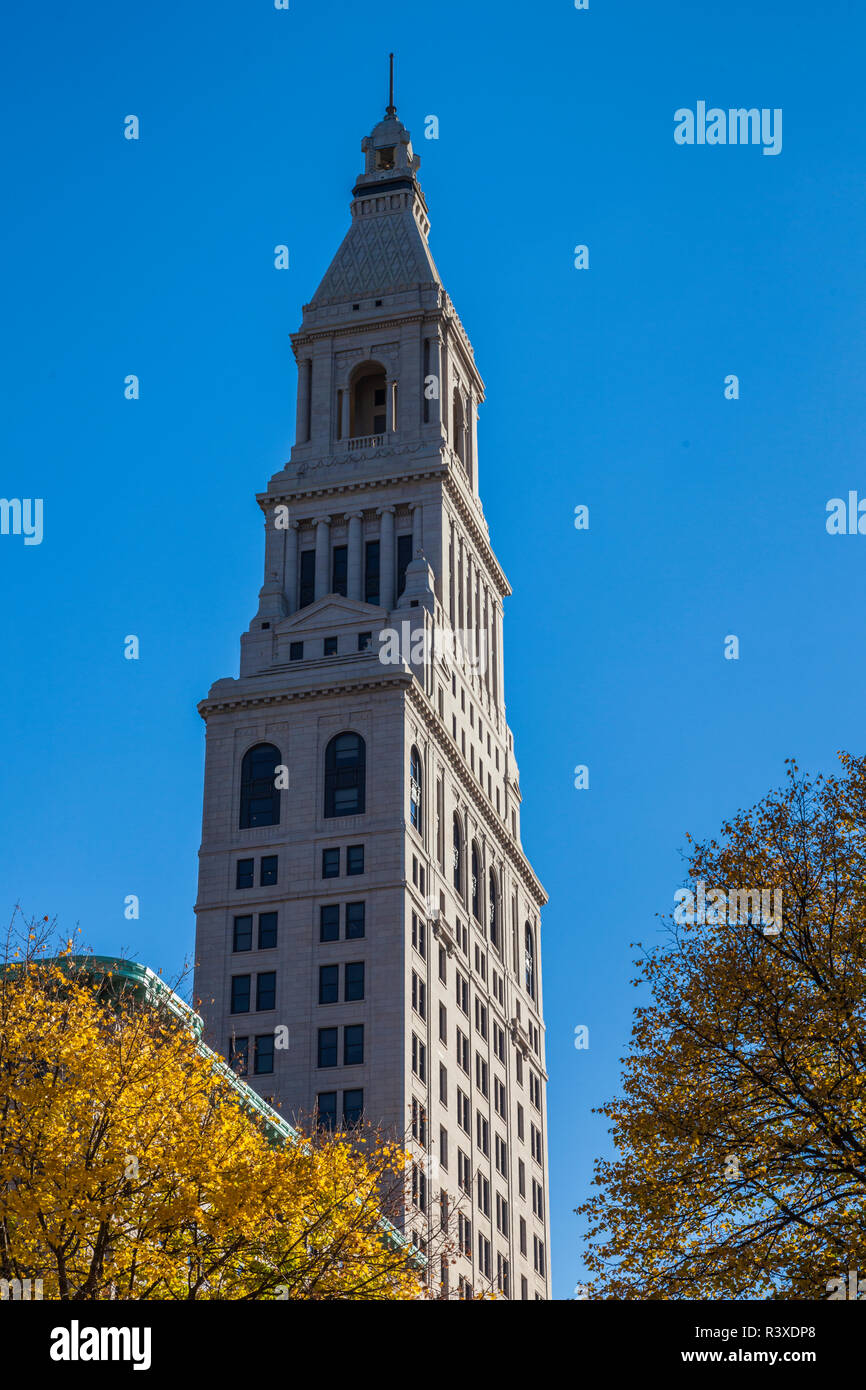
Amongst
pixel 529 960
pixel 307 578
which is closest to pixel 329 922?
pixel 307 578

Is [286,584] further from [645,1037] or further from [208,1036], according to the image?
[645,1037]

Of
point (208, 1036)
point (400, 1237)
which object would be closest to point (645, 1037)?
point (400, 1237)

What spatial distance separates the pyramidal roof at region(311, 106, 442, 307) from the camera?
126 meters

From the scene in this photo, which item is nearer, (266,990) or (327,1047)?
(327,1047)

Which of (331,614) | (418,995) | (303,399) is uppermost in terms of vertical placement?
(303,399)

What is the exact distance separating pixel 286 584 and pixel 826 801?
79391mm

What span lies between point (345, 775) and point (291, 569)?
20.0 m

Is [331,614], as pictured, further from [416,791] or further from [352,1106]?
[352,1106]

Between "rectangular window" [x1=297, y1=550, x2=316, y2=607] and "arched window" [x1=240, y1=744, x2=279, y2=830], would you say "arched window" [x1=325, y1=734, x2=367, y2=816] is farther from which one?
"rectangular window" [x1=297, y1=550, x2=316, y2=607]

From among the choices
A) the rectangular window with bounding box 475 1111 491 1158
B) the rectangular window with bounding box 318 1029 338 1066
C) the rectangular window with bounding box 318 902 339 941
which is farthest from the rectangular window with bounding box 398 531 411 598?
the rectangular window with bounding box 475 1111 491 1158

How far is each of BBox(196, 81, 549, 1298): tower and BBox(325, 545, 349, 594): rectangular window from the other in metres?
0.15

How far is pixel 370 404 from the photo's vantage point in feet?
416

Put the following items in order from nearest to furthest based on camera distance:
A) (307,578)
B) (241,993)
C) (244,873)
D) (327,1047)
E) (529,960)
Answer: (327,1047) < (241,993) < (244,873) < (307,578) < (529,960)

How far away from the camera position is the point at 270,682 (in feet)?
343
